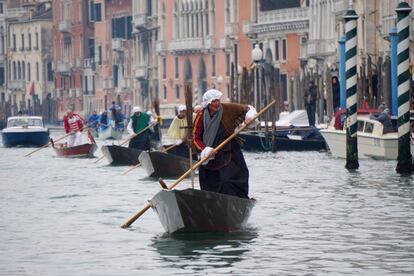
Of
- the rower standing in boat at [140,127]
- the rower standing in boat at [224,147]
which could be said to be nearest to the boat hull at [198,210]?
the rower standing in boat at [224,147]

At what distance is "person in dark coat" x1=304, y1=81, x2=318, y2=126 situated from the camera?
56819 mm

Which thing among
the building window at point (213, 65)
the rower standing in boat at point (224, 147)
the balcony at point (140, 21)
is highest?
the rower standing in boat at point (224, 147)

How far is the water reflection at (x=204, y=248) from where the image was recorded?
18.7 m

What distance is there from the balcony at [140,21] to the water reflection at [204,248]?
→ 94.6 m

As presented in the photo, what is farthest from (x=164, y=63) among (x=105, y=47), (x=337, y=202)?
(x=337, y=202)

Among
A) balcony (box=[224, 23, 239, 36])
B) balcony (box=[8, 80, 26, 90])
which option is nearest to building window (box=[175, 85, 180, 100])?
balcony (box=[224, 23, 239, 36])

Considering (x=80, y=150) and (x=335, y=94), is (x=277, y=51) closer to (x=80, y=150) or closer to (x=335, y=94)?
(x=335, y=94)

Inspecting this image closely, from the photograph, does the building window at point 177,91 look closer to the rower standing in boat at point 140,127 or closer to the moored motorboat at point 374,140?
the rower standing in boat at point 140,127

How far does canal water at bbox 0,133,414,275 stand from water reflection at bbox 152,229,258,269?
0.4 inches

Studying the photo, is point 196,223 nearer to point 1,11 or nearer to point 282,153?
point 282,153

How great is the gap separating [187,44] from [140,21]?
10458 mm

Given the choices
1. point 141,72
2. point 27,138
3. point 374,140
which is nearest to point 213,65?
point 141,72

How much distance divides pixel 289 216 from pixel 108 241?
392 centimetres

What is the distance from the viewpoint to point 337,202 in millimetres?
26844
